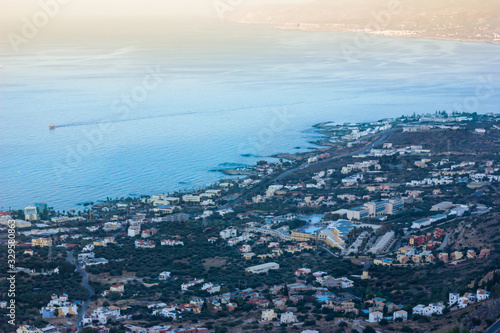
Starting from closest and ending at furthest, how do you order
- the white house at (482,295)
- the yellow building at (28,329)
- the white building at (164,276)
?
the yellow building at (28,329), the white house at (482,295), the white building at (164,276)

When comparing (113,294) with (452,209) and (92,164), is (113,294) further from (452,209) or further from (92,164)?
(92,164)

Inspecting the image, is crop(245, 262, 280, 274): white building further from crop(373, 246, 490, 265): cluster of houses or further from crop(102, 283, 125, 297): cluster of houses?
crop(102, 283, 125, 297): cluster of houses

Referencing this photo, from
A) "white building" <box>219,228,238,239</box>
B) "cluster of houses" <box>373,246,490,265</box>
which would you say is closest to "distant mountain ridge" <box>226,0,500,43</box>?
"white building" <box>219,228,238,239</box>

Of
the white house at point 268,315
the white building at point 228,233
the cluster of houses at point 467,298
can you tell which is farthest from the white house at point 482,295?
the white building at point 228,233

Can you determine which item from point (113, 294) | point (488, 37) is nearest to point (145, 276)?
point (113, 294)

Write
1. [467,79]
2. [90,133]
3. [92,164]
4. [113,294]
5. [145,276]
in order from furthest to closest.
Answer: [467,79] < [90,133] < [92,164] < [145,276] < [113,294]

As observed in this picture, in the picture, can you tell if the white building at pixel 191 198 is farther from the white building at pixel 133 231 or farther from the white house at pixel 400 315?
the white house at pixel 400 315
